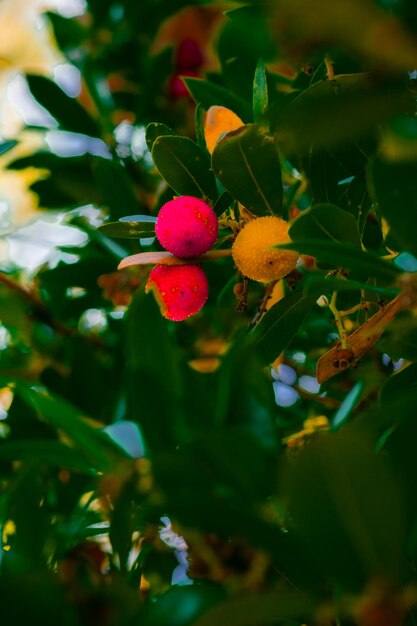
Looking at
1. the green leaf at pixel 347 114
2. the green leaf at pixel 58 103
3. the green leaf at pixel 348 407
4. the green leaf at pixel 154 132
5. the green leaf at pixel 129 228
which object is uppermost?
the green leaf at pixel 347 114

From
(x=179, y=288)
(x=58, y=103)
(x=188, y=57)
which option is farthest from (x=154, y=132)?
(x=188, y=57)

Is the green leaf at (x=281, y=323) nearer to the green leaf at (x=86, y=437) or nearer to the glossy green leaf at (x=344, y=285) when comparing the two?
the glossy green leaf at (x=344, y=285)

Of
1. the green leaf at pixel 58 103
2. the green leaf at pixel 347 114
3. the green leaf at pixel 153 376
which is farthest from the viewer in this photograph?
the green leaf at pixel 58 103

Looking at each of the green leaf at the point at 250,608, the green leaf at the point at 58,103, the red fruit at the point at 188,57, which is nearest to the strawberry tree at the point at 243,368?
the green leaf at the point at 250,608

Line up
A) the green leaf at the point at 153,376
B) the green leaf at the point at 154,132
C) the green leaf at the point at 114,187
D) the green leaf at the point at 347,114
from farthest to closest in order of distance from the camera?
the green leaf at the point at 114,187 < the green leaf at the point at 154,132 < the green leaf at the point at 153,376 < the green leaf at the point at 347,114

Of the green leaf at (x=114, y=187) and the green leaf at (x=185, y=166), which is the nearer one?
the green leaf at (x=185, y=166)

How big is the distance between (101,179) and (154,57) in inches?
21.9

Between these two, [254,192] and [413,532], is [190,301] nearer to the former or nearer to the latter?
[254,192]

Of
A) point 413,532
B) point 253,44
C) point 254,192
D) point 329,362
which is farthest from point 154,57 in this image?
point 413,532

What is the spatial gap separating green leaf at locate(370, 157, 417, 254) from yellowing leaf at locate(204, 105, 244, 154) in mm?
287

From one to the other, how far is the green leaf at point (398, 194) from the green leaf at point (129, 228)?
283 millimetres

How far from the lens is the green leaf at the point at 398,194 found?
44 centimetres

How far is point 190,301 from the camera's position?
0.66 metres

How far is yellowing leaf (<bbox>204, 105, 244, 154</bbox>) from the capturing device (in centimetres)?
71
